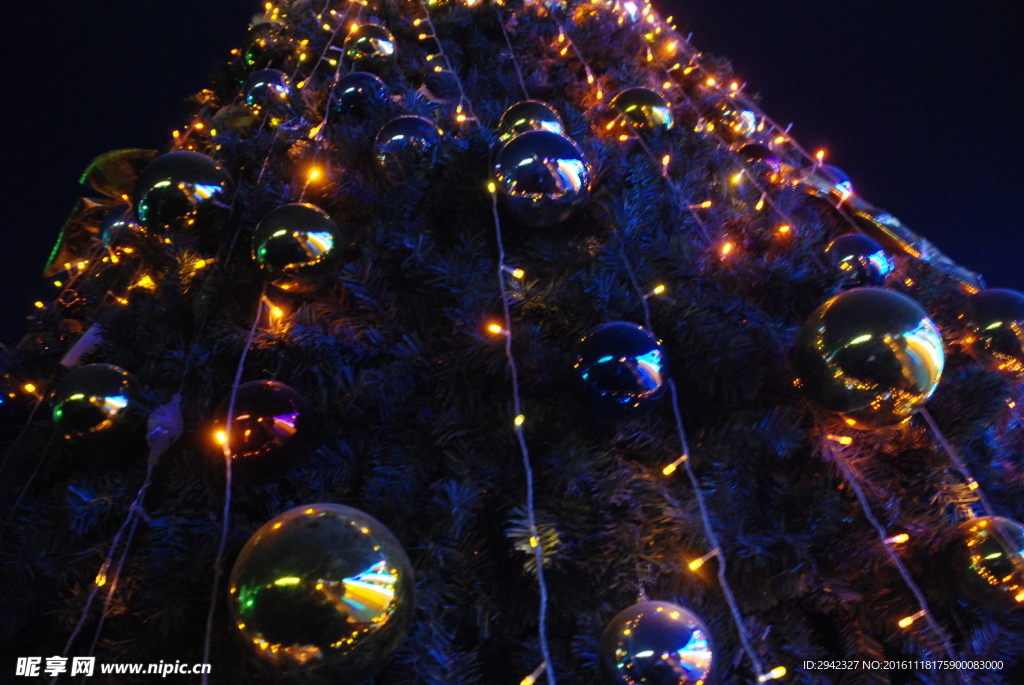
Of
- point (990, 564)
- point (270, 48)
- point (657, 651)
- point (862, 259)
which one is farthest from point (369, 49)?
point (990, 564)

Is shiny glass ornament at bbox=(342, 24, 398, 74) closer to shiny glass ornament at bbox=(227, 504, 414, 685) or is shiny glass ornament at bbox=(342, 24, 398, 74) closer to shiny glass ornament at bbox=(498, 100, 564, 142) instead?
shiny glass ornament at bbox=(498, 100, 564, 142)

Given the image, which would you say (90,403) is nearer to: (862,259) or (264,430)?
(264,430)

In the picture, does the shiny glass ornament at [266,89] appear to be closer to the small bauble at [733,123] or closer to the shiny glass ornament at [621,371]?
the shiny glass ornament at [621,371]

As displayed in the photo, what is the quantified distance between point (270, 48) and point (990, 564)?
5.26 ft

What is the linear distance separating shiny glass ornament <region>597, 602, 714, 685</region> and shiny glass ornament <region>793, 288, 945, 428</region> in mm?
265

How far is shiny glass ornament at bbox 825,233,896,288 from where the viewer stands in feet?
2.39

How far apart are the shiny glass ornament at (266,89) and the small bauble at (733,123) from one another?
0.96m

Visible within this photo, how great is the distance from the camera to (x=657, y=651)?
1.25 ft

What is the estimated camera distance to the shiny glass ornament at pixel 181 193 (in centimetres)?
66

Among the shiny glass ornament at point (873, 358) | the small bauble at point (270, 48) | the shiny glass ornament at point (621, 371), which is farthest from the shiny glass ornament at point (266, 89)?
the shiny glass ornament at point (873, 358)

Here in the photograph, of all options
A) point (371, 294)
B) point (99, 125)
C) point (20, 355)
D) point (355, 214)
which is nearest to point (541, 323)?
point (371, 294)

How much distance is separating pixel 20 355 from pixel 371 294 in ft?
2.23

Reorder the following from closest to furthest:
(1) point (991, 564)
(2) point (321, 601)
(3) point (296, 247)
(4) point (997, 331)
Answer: (2) point (321, 601), (1) point (991, 564), (3) point (296, 247), (4) point (997, 331)

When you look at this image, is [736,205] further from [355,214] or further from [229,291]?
[229,291]
